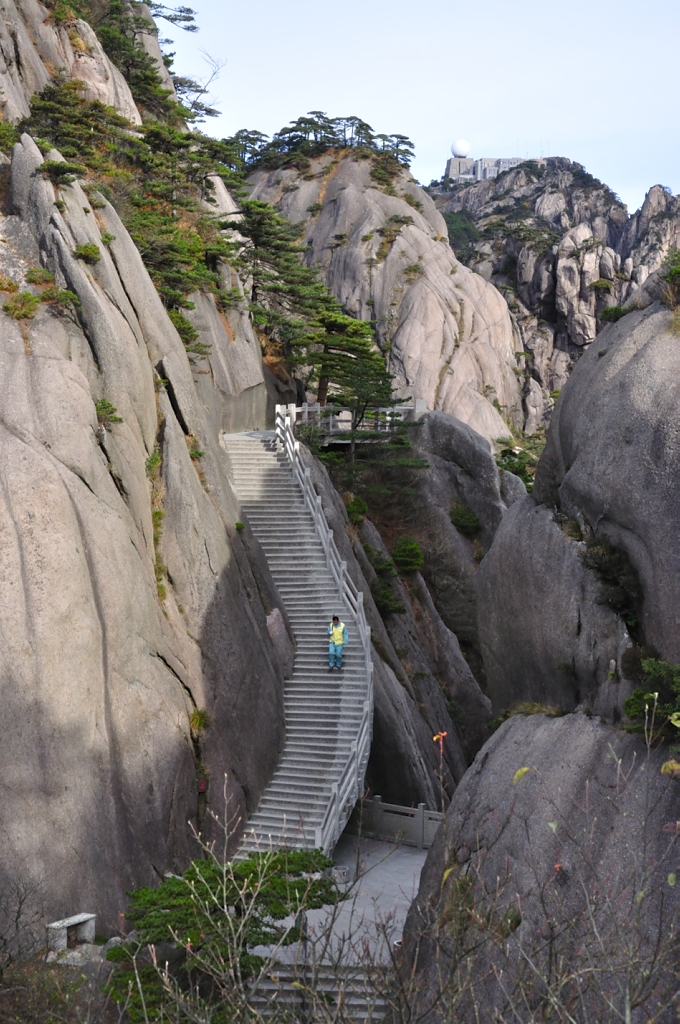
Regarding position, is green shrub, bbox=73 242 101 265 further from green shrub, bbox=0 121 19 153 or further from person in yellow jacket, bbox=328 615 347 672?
person in yellow jacket, bbox=328 615 347 672

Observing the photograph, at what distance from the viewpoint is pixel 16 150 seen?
76.8 ft

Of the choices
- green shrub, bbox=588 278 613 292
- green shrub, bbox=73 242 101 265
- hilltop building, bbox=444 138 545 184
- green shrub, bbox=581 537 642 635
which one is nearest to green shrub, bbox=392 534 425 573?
green shrub, bbox=73 242 101 265

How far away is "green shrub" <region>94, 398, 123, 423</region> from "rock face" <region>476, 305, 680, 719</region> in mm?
8720

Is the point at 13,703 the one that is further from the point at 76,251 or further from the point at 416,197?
the point at 416,197

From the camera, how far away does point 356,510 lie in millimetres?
35531

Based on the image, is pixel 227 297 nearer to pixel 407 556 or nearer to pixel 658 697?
pixel 407 556

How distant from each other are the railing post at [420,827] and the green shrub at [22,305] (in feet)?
48.3

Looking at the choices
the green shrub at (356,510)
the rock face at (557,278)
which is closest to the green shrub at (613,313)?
the green shrub at (356,510)

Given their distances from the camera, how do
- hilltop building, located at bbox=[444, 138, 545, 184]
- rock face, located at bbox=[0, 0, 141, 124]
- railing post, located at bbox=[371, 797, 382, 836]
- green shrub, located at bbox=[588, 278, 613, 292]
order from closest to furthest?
1. railing post, located at bbox=[371, 797, 382, 836]
2. rock face, located at bbox=[0, 0, 141, 124]
3. green shrub, located at bbox=[588, 278, 613, 292]
4. hilltop building, located at bbox=[444, 138, 545, 184]

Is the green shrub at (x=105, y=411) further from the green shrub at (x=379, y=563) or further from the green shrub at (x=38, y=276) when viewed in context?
the green shrub at (x=379, y=563)

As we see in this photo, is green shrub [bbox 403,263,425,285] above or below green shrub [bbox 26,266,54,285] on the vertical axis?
above

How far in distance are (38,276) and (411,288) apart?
126 feet

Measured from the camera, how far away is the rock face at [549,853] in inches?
441

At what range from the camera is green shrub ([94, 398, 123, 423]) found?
68.3 feet
